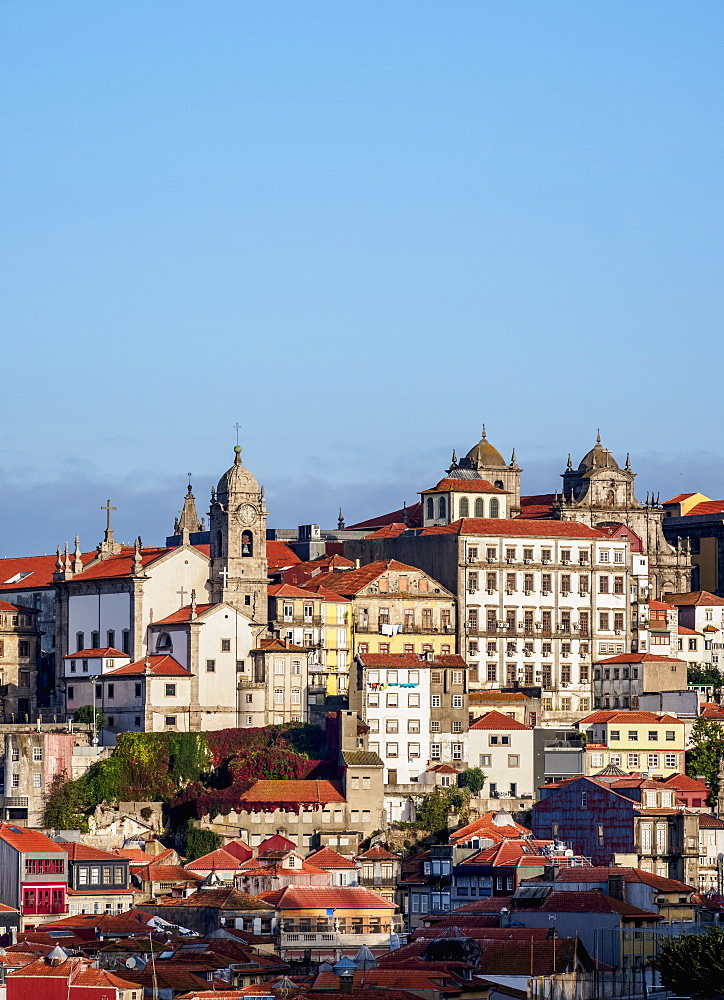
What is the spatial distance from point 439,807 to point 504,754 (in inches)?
227

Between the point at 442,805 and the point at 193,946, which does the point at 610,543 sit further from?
the point at 193,946

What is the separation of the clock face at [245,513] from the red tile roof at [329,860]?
20.4 metres

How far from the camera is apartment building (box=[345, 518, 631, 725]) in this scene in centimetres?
14562

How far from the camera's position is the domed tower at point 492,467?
16900 cm

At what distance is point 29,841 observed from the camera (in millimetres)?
122062

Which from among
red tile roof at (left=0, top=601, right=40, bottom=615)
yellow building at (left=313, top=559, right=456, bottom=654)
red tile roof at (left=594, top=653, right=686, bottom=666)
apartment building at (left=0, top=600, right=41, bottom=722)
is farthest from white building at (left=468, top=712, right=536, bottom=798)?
red tile roof at (left=0, top=601, right=40, bottom=615)

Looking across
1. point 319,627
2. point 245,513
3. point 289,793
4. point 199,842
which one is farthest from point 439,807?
point 245,513

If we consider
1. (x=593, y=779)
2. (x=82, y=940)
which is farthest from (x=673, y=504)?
(x=82, y=940)

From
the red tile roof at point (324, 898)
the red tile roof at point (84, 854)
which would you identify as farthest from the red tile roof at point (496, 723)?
the red tile roof at point (84, 854)

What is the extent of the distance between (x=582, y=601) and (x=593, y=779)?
16.5 metres

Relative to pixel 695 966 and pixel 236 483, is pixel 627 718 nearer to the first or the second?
pixel 236 483

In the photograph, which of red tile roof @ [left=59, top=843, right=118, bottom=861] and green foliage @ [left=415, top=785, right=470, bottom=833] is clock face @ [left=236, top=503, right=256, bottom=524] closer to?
green foliage @ [left=415, top=785, right=470, bottom=833]

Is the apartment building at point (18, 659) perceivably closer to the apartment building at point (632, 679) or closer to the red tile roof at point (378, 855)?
the red tile roof at point (378, 855)

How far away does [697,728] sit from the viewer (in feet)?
466
